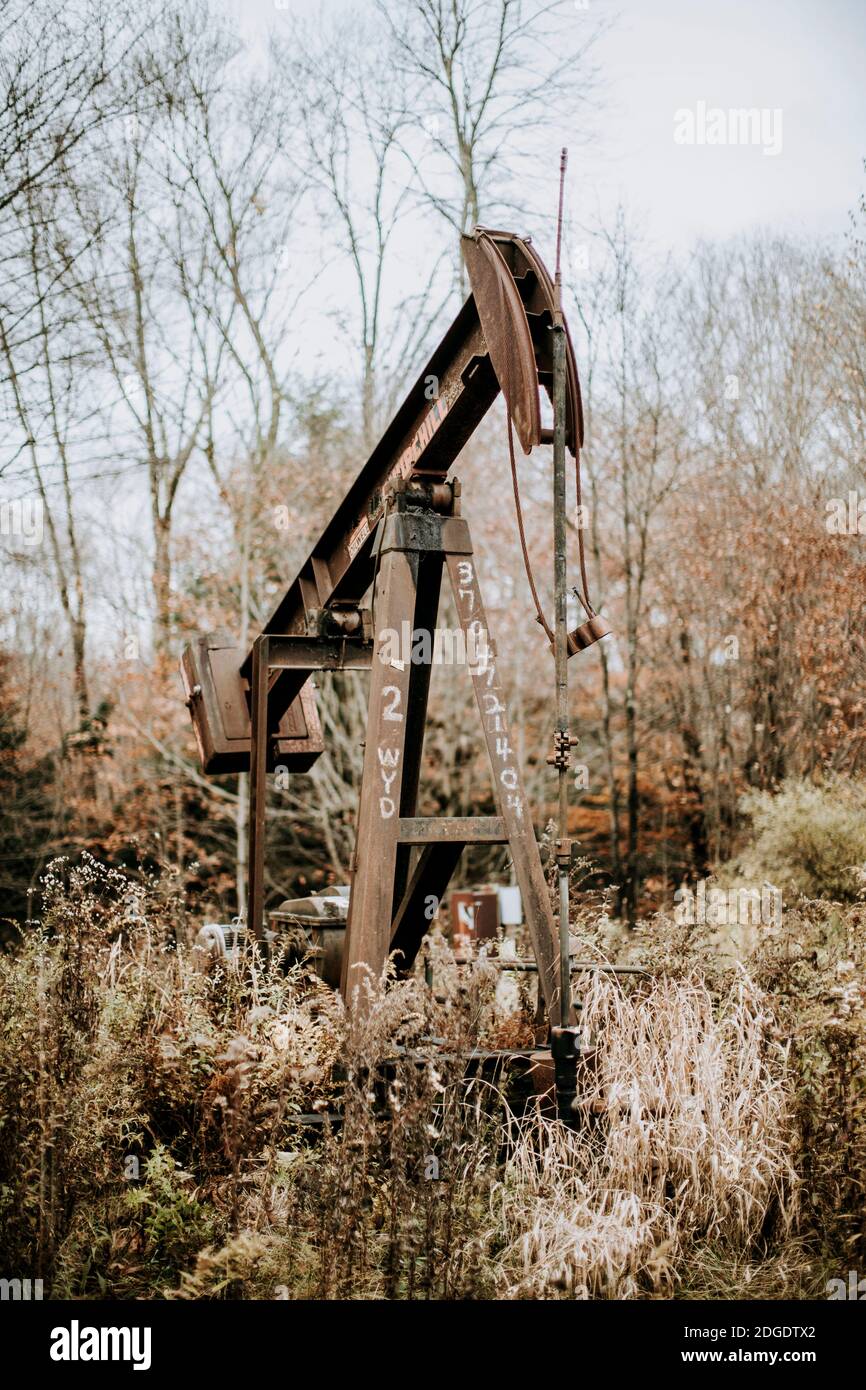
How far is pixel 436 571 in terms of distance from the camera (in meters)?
6.10

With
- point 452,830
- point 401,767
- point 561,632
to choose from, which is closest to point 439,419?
point 561,632

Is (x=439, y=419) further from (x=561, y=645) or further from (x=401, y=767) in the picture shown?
(x=401, y=767)

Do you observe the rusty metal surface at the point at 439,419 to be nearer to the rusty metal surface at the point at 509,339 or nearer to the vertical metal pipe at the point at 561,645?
the rusty metal surface at the point at 509,339

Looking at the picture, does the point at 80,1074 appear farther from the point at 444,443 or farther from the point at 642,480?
the point at 642,480

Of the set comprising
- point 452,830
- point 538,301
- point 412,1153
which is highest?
point 538,301

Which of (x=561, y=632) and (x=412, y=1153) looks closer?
(x=412, y=1153)

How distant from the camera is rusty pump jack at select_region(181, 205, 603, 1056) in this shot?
17.4 ft

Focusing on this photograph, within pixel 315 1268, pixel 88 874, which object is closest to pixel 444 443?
pixel 88 874

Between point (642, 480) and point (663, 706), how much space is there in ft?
9.90

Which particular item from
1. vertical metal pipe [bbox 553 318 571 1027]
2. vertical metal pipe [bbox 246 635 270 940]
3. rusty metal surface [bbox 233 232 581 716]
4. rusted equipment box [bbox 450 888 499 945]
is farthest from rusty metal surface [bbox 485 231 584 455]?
rusted equipment box [bbox 450 888 499 945]

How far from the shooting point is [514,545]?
1698 cm

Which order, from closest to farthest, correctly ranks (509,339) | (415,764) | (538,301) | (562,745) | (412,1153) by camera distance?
(412,1153), (562,745), (509,339), (538,301), (415,764)
